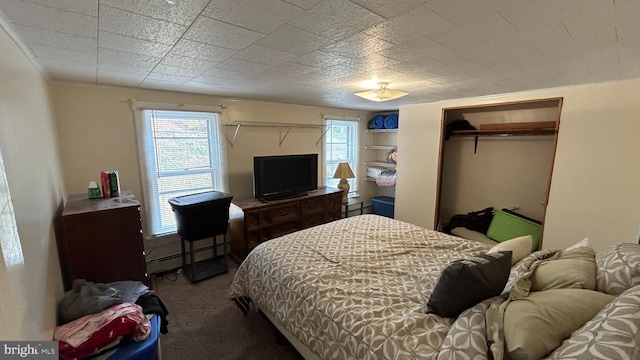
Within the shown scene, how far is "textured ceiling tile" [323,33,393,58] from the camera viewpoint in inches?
55.6

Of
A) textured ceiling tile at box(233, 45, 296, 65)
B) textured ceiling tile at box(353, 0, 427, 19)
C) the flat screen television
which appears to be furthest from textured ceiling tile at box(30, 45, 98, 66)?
the flat screen television

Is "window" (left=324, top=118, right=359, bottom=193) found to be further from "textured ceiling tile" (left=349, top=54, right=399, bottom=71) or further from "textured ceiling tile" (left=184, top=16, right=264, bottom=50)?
"textured ceiling tile" (left=184, top=16, right=264, bottom=50)

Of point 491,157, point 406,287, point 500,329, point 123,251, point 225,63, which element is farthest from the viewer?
point 491,157

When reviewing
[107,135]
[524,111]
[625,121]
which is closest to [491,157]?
[524,111]

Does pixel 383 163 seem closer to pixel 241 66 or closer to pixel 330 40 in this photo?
pixel 241 66

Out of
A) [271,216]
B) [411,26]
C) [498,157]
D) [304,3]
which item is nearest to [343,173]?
[271,216]

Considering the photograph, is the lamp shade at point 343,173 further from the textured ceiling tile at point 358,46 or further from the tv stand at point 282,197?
the textured ceiling tile at point 358,46

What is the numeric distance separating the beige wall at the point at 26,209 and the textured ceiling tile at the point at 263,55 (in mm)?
1081

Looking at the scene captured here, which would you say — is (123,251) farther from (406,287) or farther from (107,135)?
(406,287)

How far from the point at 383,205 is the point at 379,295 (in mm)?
3500

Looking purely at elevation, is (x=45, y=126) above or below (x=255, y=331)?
above

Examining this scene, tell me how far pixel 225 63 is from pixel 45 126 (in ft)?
4.63

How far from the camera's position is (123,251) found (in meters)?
2.04

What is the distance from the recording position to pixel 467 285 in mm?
1259
